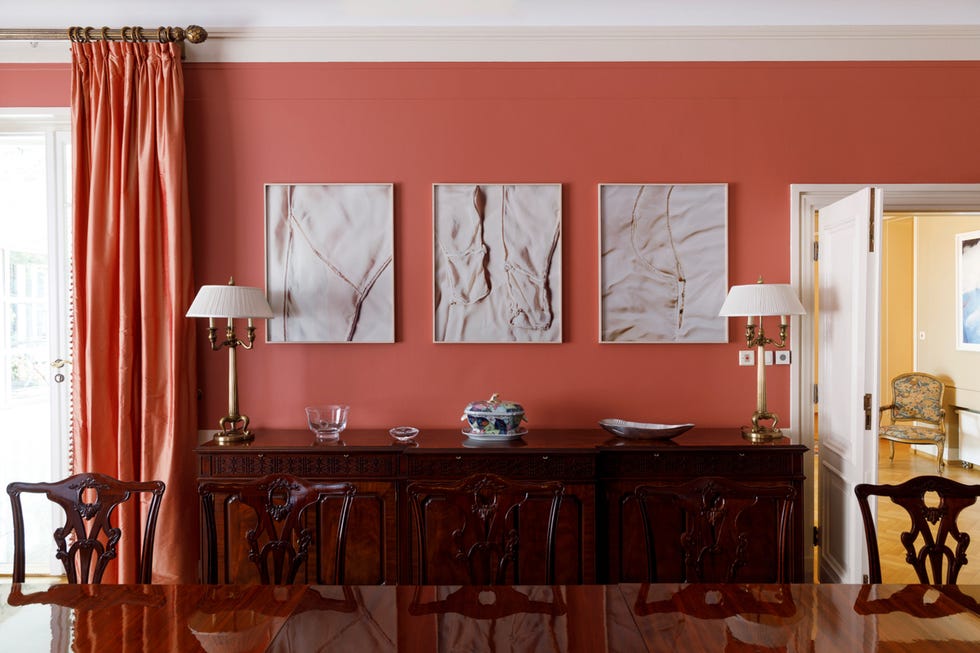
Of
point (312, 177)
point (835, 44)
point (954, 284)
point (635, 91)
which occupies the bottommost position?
point (954, 284)

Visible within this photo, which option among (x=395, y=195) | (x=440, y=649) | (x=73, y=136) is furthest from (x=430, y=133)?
(x=440, y=649)

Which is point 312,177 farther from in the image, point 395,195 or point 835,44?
point 835,44

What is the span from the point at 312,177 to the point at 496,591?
253 centimetres

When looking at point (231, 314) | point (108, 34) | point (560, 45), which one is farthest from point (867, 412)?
point (108, 34)

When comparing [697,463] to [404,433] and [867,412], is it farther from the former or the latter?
[404,433]

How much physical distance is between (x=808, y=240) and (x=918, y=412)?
4057 mm

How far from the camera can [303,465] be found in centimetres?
300

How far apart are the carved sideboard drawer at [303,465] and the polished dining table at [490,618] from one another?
124 centimetres

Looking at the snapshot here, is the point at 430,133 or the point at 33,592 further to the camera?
the point at 430,133

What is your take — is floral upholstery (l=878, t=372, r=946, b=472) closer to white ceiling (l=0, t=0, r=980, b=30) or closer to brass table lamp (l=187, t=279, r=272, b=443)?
white ceiling (l=0, t=0, r=980, b=30)

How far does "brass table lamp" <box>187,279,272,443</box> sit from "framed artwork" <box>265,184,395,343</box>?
0.25 meters

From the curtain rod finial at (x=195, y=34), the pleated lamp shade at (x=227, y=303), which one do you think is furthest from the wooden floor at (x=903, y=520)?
the curtain rod finial at (x=195, y=34)

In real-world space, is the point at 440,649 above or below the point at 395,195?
below

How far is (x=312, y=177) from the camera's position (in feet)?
11.4
